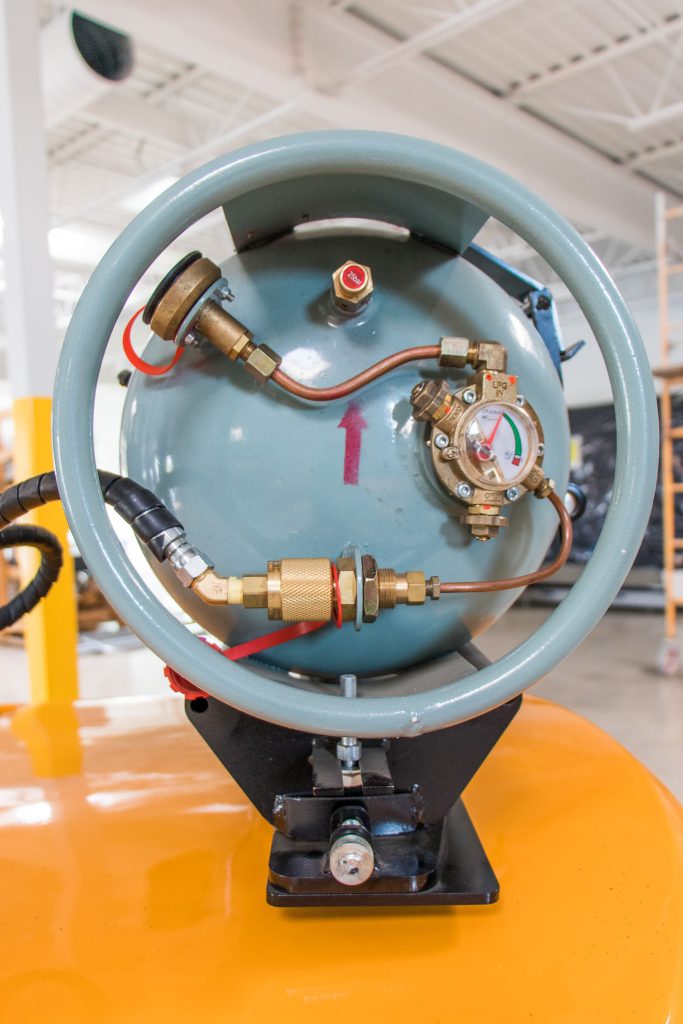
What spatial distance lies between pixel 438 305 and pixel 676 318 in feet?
18.3

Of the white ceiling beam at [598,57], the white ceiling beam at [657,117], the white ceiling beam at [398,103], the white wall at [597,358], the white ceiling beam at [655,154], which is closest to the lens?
the white ceiling beam at [398,103]

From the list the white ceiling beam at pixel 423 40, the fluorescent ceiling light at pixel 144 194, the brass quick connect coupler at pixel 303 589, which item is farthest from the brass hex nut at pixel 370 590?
the fluorescent ceiling light at pixel 144 194

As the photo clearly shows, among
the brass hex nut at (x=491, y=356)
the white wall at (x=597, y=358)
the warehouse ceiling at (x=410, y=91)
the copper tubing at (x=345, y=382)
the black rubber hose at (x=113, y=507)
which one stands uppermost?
the warehouse ceiling at (x=410, y=91)

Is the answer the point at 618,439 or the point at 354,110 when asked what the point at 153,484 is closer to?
the point at 618,439

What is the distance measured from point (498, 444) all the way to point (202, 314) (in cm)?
22

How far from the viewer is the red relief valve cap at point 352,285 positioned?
0.51 meters

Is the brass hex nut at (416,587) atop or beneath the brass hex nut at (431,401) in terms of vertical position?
beneath

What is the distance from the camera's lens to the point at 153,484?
58 centimetres

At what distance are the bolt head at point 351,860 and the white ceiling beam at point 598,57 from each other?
333 cm

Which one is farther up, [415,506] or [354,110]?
[354,110]

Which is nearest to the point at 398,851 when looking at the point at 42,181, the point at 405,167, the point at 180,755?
the point at 180,755

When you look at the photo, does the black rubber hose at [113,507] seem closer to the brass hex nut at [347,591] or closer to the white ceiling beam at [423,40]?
the brass hex nut at [347,591]

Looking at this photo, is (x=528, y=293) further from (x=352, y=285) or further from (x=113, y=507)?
(x=113, y=507)

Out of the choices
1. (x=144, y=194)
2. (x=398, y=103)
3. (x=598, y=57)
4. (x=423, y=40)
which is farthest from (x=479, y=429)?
(x=144, y=194)
